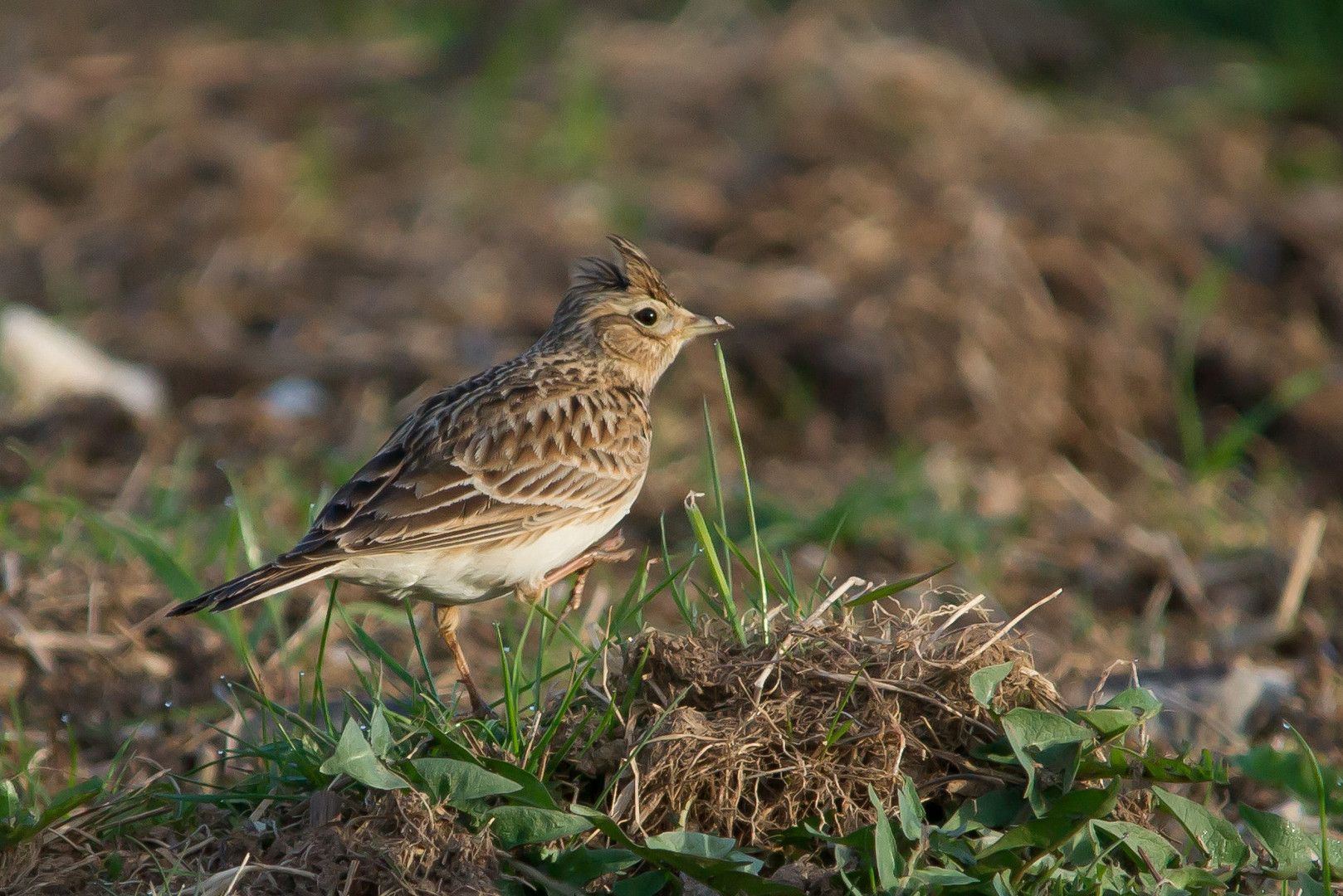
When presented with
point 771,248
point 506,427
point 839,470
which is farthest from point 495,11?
point 506,427

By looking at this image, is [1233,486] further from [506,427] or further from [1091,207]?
→ [506,427]

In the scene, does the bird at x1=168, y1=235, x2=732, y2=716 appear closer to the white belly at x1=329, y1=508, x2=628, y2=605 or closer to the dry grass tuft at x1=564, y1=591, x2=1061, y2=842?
the white belly at x1=329, y1=508, x2=628, y2=605

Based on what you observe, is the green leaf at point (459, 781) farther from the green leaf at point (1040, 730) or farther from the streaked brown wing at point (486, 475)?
the green leaf at point (1040, 730)

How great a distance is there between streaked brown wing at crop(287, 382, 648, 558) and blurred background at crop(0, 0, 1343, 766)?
1.52 feet

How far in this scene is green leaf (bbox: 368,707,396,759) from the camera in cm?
351

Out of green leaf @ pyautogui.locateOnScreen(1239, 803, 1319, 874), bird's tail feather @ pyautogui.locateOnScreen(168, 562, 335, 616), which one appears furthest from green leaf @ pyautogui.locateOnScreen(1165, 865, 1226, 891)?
bird's tail feather @ pyautogui.locateOnScreen(168, 562, 335, 616)

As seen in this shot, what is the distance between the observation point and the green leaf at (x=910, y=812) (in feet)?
10.9

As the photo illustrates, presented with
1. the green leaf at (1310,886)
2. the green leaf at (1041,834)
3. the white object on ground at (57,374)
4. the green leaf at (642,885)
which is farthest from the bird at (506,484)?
the white object on ground at (57,374)

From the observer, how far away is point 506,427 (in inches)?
199

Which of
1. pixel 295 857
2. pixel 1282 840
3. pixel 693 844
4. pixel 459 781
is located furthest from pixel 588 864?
pixel 1282 840

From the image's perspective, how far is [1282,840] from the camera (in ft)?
11.5

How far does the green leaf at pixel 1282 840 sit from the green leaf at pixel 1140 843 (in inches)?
8.2

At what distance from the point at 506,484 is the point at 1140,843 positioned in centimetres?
229

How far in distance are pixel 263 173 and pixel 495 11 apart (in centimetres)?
439
